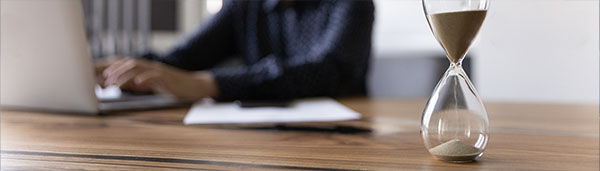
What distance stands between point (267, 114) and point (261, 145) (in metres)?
0.25

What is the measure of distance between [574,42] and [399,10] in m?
0.78

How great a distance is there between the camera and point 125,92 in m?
1.10

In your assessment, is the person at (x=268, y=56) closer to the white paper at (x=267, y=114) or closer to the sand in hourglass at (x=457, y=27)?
the white paper at (x=267, y=114)

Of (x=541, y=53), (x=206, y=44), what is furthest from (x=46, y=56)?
(x=541, y=53)

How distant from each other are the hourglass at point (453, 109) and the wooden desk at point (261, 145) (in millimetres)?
11

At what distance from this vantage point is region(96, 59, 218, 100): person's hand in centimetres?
86

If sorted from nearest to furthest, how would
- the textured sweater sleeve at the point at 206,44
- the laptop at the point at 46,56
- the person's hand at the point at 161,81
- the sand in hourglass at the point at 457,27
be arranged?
the sand in hourglass at the point at 457,27, the laptop at the point at 46,56, the person's hand at the point at 161,81, the textured sweater sleeve at the point at 206,44

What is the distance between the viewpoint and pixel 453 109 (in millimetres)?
340

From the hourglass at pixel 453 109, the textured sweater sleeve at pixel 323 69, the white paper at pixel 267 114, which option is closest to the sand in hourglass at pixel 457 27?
the hourglass at pixel 453 109

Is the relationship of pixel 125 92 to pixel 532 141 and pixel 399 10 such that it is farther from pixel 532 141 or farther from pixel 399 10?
pixel 399 10

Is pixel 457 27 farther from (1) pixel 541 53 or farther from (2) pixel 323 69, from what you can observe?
(1) pixel 541 53

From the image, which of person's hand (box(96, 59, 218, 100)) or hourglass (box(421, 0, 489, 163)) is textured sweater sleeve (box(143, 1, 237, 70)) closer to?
Result: person's hand (box(96, 59, 218, 100))

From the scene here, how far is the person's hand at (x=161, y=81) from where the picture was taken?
2.83 feet

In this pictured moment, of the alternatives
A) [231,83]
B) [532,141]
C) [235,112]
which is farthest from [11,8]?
[532,141]
